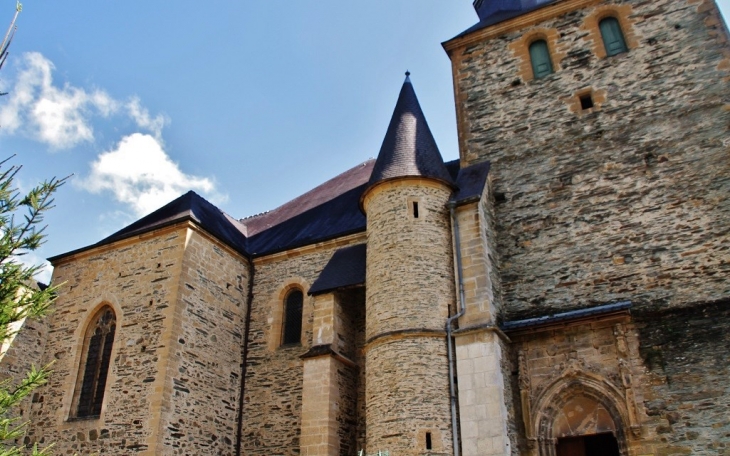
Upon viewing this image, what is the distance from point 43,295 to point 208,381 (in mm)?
6047

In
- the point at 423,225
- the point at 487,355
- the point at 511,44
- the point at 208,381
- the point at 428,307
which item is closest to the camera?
the point at 487,355

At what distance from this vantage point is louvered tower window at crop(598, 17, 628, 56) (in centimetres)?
1262

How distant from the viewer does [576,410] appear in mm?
9602

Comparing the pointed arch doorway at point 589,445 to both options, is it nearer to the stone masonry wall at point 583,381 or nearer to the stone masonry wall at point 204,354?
the stone masonry wall at point 583,381

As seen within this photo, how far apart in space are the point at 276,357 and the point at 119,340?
3.12 meters

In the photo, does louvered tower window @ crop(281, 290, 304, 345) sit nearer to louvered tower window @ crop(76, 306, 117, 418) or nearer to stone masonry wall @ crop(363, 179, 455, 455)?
stone masonry wall @ crop(363, 179, 455, 455)

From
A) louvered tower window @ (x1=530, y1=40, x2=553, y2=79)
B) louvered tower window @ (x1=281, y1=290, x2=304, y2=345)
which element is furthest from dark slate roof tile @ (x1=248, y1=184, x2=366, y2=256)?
louvered tower window @ (x1=530, y1=40, x2=553, y2=79)

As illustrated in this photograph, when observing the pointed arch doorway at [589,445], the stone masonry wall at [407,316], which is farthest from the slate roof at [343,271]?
the pointed arch doorway at [589,445]

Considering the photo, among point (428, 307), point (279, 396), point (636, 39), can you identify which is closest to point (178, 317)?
point (279, 396)

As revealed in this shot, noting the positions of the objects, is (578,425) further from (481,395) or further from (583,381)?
(481,395)

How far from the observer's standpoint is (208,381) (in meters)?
12.1

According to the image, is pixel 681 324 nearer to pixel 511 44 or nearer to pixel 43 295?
pixel 511 44

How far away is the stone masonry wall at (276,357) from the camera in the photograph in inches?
477

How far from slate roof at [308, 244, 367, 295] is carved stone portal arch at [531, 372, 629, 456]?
12.8 feet
